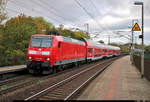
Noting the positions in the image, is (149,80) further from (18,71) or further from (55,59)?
(18,71)

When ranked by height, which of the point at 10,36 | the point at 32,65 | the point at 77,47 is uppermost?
the point at 10,36

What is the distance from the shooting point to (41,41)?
45.3ft

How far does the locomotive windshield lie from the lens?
533 inches

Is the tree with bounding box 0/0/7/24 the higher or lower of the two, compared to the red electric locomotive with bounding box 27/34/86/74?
higher

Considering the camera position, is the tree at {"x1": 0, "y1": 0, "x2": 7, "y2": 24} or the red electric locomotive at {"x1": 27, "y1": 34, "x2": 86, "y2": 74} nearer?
the red electric locomotive at {"x1": 27, "y1": 34, "x2": 86, "y2": 74}

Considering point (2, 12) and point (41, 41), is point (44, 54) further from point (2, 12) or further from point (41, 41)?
point (2, 12)

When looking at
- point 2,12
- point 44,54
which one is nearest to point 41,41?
point 44,54

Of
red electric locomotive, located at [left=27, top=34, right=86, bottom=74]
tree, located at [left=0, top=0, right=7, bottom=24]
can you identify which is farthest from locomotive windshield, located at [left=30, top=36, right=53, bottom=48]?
tree, located at [left=0, top=0, right=7, bottom=24]

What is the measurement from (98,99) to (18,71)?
348 inches

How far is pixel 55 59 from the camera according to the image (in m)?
13.7

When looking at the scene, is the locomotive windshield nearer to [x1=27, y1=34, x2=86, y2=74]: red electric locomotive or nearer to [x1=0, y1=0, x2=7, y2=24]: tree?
[x1=27, y1=34, x2=86, y2=74]: red electric locomotive

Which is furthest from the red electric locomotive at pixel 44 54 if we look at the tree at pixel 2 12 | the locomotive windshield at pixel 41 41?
the tree at pixel 2 12

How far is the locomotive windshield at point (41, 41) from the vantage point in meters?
13.5

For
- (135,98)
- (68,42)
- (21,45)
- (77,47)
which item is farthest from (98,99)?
(21,45)
